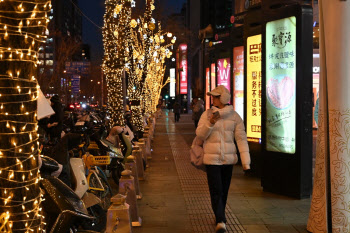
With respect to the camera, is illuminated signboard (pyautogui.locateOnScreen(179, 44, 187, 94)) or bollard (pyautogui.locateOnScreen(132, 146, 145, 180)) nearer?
bollard (pyautogui.locateOnScreen(132, 146, 145, 180))

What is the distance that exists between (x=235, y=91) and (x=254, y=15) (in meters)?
2.81

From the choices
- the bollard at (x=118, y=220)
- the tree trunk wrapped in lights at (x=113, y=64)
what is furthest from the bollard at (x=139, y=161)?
the bollard at (x=118, y=220)

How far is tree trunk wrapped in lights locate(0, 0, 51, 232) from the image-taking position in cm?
254

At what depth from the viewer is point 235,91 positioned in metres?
12.8

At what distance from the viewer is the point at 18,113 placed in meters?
2.57

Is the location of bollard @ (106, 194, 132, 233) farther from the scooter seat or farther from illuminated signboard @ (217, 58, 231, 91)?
illuminated signboard @ (217, 58, 231, 91)

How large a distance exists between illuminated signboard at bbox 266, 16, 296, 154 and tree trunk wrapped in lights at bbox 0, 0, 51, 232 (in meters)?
6.05

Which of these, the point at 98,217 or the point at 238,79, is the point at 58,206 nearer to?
the point at 98,217

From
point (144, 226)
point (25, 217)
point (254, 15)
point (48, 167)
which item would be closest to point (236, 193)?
point (144, 226)

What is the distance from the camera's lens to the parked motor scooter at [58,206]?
428 cm

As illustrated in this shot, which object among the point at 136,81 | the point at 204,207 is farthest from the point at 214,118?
the point at 136,81

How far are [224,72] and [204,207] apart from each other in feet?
23.1

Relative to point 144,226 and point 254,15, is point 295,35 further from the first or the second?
point 144,226

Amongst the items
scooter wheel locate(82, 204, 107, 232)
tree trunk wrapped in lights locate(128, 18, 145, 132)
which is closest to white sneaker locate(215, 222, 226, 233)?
scooter wheel locate(82, 204, 107, 232)
